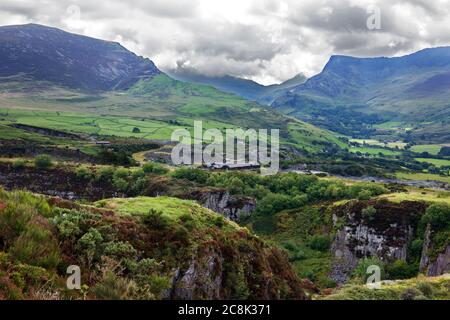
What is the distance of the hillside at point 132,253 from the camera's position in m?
20.0

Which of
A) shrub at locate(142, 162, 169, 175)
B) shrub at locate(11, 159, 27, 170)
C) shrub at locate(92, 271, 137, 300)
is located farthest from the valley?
shrub at locate(11, 159, 27, 170)

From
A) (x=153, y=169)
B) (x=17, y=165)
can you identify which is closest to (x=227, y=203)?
(x=153, y=169)

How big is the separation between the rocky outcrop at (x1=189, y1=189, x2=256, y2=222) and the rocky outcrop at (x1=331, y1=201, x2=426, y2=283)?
27.3m

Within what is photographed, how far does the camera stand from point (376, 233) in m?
102

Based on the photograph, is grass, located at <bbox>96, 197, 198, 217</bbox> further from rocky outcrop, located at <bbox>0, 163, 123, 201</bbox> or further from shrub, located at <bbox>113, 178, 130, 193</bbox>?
rocky outcrop, located at <bbox>0, 163, 123, 201</bbox>

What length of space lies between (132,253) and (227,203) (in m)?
97.9

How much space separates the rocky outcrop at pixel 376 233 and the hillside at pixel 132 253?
65609 mm

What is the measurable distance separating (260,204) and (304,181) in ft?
73.5

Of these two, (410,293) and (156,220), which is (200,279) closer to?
(156,220)

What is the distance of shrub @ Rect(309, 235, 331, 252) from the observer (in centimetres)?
10750

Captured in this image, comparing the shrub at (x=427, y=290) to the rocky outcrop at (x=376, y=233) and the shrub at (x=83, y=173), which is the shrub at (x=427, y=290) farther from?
the shrub at (x=83, y=173)

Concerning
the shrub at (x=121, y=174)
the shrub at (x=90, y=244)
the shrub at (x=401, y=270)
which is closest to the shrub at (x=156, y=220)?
the shrub at (x=90, y=244)

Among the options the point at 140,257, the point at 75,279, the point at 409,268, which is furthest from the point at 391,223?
the point at 75,279
